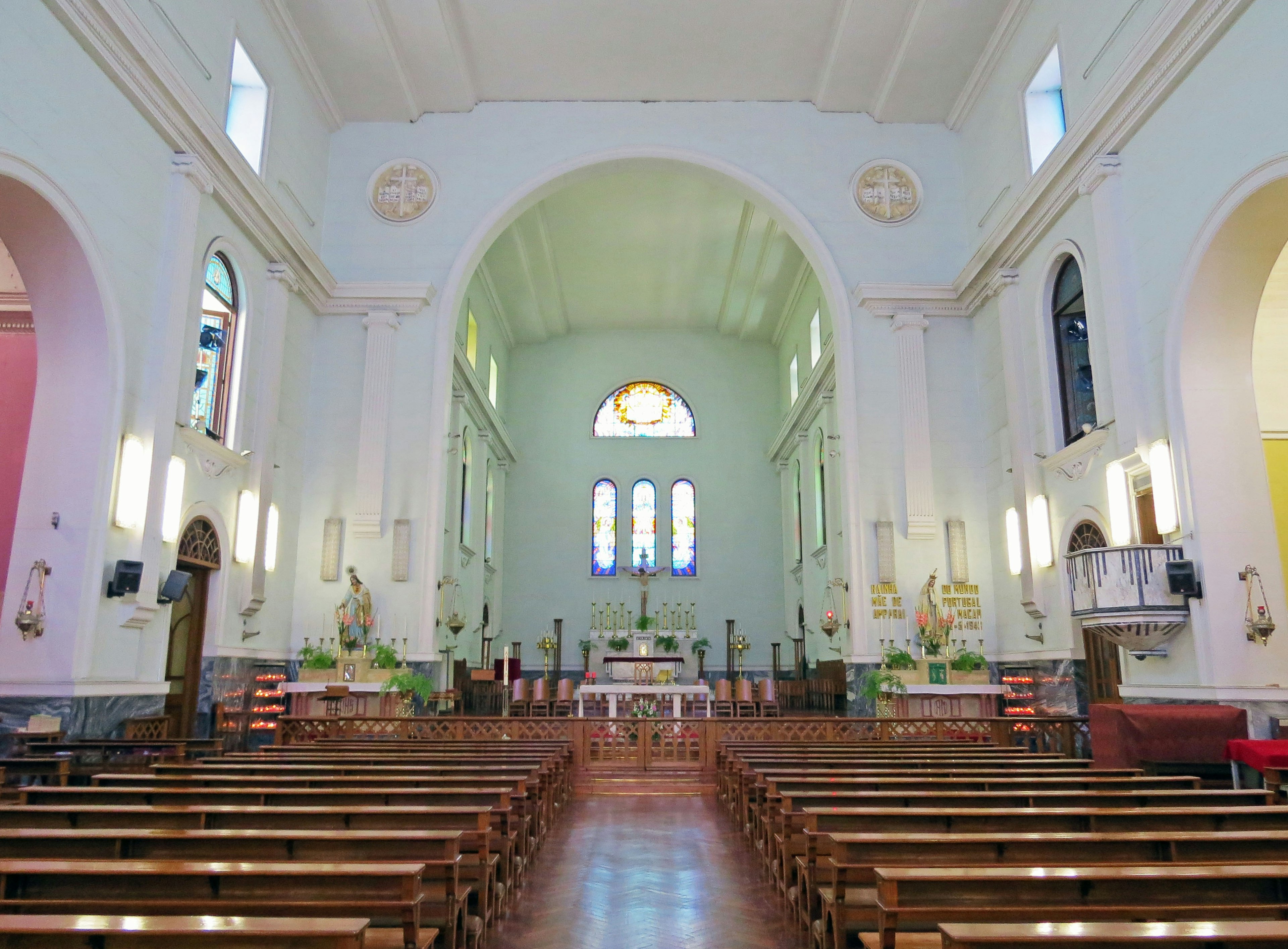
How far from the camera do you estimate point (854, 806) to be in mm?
4688

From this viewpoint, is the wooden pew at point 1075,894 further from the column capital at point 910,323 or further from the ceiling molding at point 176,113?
the column capital at point 910,323

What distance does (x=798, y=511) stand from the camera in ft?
73.6

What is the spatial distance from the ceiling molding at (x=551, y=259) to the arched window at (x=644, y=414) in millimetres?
2443

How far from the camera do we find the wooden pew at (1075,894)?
2998mm

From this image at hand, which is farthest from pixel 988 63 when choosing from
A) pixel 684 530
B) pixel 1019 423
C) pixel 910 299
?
pixel 684 530

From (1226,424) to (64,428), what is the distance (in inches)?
457

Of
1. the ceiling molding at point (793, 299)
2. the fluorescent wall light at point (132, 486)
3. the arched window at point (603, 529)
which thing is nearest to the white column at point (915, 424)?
the ceiling molding at point (793, 299)

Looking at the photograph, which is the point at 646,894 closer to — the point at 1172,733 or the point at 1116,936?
the point at 1116,936

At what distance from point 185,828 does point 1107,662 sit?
10405 millimetres

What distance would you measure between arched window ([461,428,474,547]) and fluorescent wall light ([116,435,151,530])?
893 cm

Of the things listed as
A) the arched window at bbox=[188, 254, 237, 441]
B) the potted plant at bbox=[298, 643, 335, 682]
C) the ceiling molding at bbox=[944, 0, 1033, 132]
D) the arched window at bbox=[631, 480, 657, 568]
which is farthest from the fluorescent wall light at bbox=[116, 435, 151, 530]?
the arched window at bbox=[631, 480, 657, 568]

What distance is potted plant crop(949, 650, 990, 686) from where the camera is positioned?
13.3m

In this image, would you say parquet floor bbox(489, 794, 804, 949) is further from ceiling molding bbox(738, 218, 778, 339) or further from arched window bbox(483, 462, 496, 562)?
arched window bbox(483, 462, 496, 562)

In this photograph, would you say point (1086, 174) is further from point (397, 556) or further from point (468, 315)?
point (468, 315)
